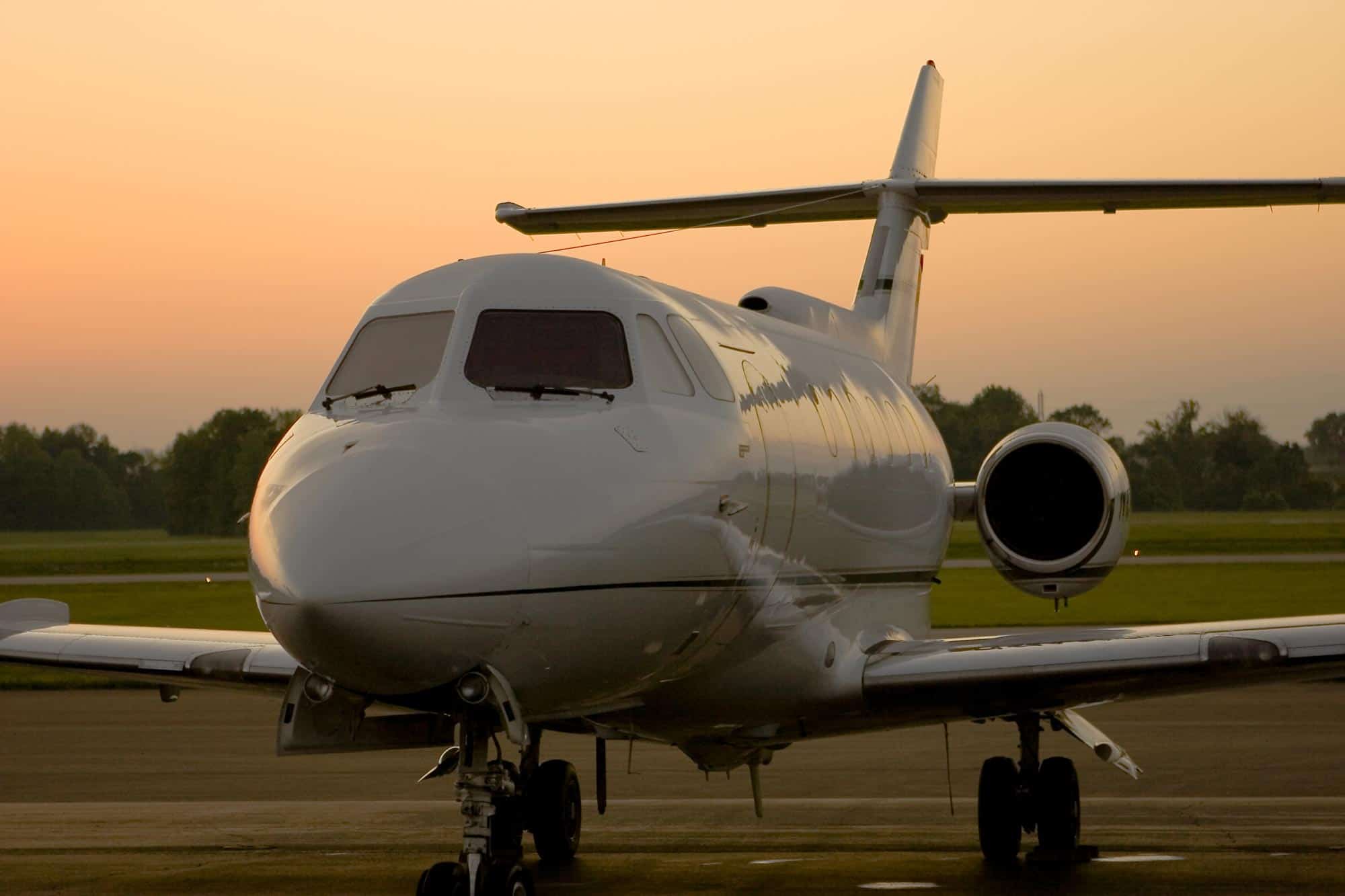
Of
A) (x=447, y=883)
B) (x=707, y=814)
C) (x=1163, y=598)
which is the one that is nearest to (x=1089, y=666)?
(x=707, y=814)

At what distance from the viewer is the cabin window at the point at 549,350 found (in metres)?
7.50

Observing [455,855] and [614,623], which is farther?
[455,855]

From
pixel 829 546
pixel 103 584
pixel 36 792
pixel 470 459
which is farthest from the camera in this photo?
pixel 103 584

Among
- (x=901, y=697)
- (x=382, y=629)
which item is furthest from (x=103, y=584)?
(x=382, y=629)

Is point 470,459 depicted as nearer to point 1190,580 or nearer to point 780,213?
point 780,213

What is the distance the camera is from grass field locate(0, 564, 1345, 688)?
3600 cm

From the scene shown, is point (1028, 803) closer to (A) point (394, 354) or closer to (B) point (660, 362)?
(B) point (660, 362)

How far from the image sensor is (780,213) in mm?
15609

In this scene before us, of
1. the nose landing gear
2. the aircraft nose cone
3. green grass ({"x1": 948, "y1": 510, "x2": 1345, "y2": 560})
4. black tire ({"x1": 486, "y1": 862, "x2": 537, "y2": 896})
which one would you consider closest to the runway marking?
the nose landing gear

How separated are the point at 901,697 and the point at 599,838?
3.17 metres

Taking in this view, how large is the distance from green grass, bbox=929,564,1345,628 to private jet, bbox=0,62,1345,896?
73.2ft

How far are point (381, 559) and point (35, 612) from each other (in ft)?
23.6

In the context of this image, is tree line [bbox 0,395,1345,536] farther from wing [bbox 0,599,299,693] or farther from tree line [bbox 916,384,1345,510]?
wing [bbox 0,599,299,693]

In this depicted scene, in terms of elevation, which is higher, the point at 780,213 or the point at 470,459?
the point at 780,213
